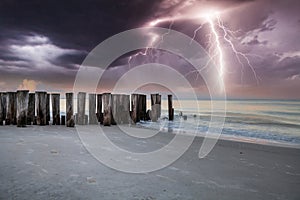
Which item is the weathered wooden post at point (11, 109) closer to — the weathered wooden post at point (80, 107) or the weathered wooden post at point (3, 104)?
the weathered wooden post at point (3, 104)

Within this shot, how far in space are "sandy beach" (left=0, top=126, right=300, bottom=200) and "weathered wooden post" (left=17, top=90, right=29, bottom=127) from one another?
11.0ft

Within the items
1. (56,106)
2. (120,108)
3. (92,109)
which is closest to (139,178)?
(56,106)

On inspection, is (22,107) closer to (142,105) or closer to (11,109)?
(11,109)

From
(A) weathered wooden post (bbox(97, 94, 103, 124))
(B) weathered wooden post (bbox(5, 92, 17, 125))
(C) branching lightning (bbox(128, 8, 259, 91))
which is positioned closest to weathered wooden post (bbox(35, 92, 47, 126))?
(B) weathered wooden post (bbox(5, 92, 17, 125))

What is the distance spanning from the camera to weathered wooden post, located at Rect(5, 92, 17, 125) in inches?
290

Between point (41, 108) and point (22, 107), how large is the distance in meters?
0.57

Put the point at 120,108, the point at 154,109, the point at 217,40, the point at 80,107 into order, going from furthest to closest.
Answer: the point at 217,40
the point at 154,109
the point at 120,108
the point at 80,107

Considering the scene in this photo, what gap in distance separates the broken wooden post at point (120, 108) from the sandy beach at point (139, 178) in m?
4.68

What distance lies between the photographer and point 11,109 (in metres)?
7.44

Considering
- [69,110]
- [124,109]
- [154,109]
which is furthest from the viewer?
[154,109]

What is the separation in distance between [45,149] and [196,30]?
1086cm

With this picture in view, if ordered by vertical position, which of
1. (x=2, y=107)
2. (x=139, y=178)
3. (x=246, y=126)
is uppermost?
(x=2, y=107)

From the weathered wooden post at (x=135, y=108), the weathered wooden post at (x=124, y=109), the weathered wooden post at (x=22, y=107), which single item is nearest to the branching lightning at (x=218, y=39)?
the weathered wooden post at (x=135, y=108)

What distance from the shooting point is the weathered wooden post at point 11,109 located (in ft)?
24.2
